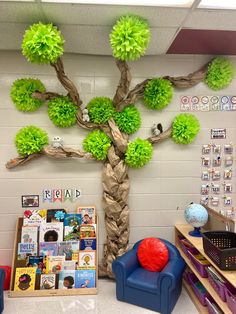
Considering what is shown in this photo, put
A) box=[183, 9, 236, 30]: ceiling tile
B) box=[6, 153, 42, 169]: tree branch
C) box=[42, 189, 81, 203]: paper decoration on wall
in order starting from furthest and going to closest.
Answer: box=[42, 189, 81, 203]: paper decoration on wall < box=[6, 153, 42, 169]: tree branch < box=[183, 9, 236, 30]: ceiling tile

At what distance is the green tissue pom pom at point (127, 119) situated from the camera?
306 cm

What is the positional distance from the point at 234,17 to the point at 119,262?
2364 mm

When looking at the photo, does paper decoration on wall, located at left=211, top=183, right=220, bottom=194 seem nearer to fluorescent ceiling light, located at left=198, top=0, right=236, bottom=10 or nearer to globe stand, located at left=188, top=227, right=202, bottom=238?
globe stand, located at left=188, top=227, right=202, bottom=238

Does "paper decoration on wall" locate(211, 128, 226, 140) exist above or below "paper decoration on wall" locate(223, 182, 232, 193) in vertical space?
above

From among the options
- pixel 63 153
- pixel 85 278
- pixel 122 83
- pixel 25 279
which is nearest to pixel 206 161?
pixel 122 83

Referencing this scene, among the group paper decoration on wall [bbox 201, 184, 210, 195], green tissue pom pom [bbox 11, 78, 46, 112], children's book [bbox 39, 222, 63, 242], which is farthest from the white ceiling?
children's book [bbox 39, 222, 63, 242]

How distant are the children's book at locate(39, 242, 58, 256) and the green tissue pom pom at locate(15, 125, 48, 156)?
984 millimetres

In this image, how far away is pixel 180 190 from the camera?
10.9 ft

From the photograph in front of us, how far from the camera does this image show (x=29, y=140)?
299 centimetres

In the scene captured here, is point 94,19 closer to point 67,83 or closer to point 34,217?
point 67,83

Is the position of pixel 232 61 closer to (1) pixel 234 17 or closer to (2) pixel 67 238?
(1) pixel 234 17

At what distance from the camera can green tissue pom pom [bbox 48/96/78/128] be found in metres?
2.99

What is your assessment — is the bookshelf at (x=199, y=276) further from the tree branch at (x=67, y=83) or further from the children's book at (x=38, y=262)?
the tree branch at (x=67, y=83)

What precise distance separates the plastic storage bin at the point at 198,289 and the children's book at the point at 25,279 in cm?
161
